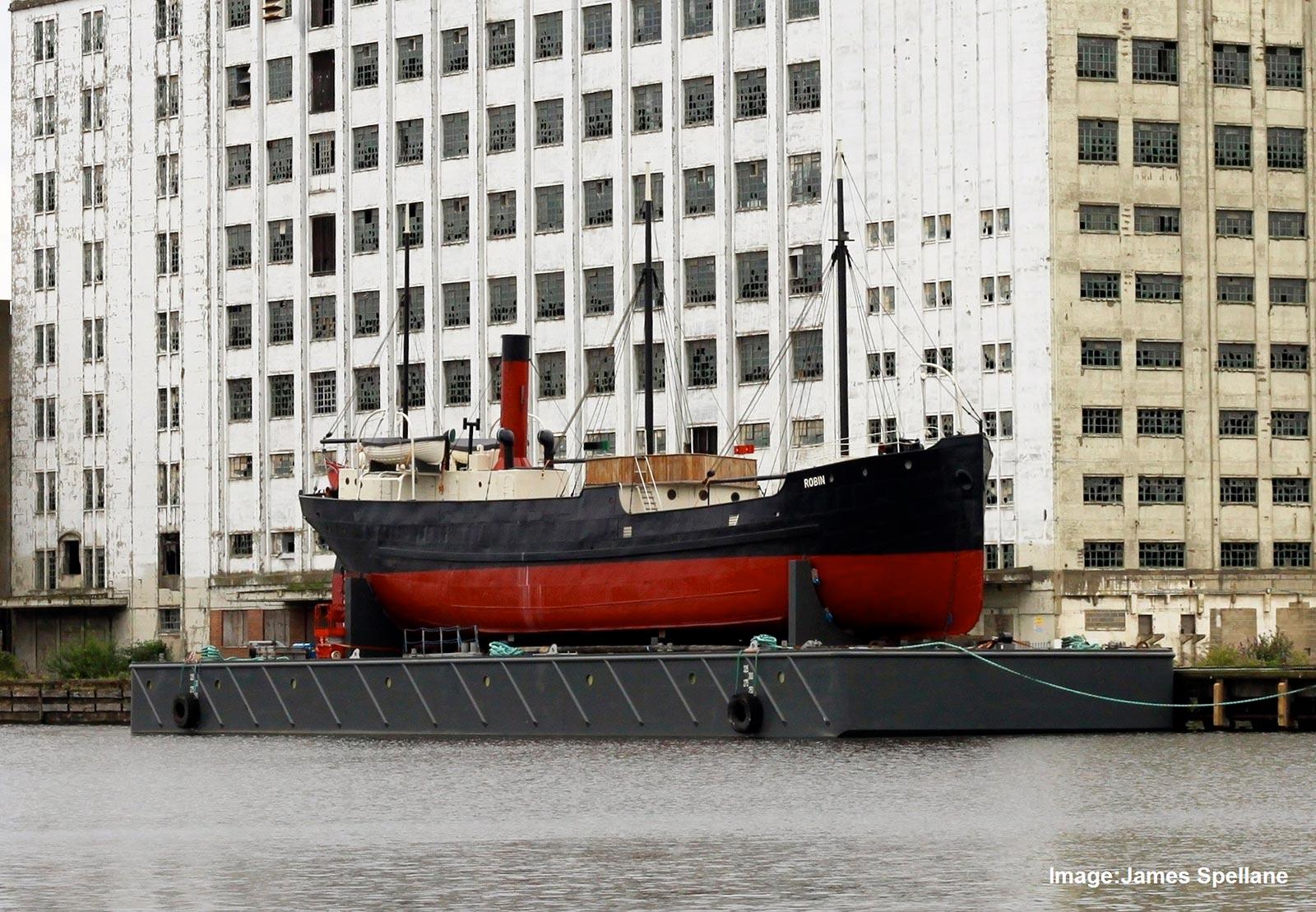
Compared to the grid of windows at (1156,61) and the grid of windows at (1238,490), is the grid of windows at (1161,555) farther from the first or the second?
the grid of windows at (1156,61)

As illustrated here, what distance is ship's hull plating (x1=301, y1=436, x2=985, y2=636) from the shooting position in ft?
234

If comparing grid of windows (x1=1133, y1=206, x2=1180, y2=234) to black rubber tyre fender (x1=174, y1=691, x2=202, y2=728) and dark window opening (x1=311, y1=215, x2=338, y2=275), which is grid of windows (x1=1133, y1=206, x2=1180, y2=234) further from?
black rubber tyre fender (x1=174, y1=691, x2=202, y2=728)

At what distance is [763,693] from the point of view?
6719 cm

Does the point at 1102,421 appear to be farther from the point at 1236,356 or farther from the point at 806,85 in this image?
the point at 806,85

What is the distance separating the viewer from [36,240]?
13562 cm

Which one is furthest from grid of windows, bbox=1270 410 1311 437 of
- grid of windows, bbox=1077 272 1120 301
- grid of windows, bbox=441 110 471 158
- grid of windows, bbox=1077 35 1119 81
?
grid of windows, bbox=441 110 471 158

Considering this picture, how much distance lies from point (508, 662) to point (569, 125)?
49.9 meters

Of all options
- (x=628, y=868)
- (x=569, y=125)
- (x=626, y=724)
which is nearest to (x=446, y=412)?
(x=569, y=125)

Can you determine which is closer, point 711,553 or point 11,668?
point 711,553

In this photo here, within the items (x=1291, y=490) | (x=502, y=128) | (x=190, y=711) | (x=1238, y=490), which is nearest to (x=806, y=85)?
(x=502, y=128)

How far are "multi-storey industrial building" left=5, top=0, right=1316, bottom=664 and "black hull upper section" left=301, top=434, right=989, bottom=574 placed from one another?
12.4 metres

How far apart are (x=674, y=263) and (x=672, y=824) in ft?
232

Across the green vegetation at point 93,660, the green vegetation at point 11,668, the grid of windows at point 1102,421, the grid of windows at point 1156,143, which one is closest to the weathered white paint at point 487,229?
the grid of windows at point 1102,421

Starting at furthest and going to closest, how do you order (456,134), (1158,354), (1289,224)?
1. (456,134)
2. (1289,224)
3. (1158,354)
